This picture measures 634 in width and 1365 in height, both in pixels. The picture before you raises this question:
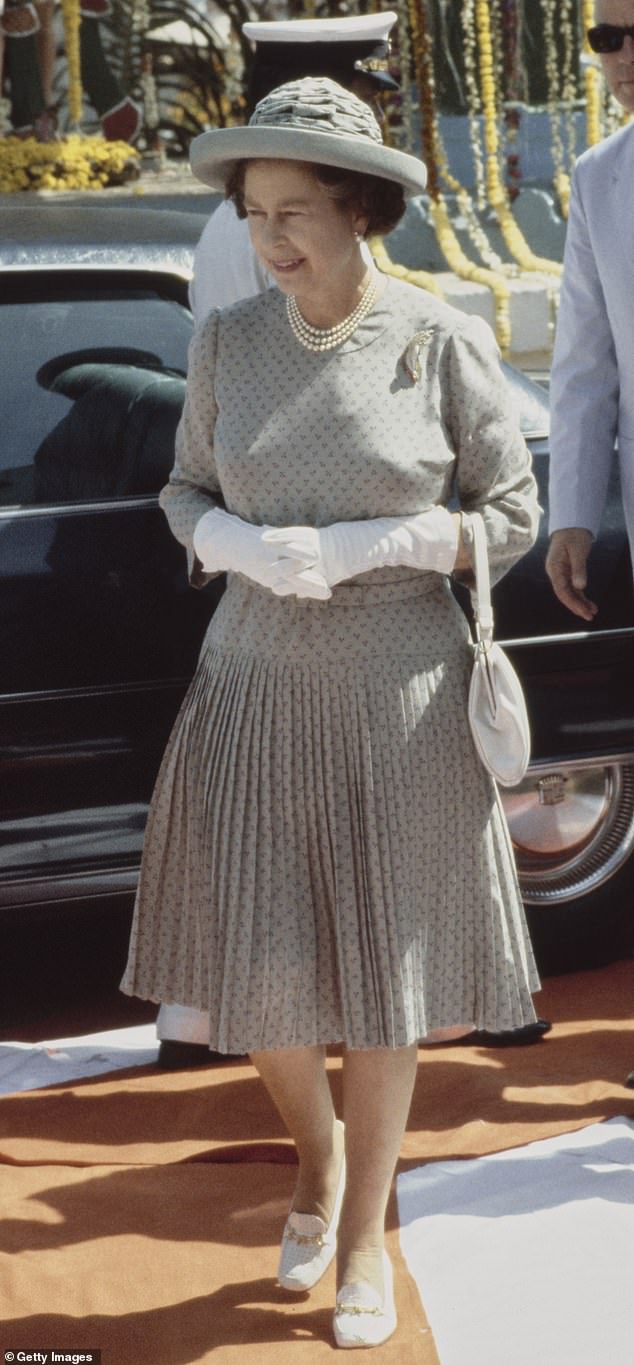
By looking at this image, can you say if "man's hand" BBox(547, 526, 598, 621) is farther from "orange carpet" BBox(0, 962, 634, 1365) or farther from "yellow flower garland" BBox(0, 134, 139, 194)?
"yellow flower garland" BBox(0, 134, 139, 194)

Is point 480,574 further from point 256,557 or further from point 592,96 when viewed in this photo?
point 592,96

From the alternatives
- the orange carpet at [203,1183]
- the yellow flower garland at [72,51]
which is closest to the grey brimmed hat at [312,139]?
the orange carpet at [203,1183]

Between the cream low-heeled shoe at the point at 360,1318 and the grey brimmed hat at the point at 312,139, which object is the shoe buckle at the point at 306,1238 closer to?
the cream low-heeled shoe at the point at 360,1318

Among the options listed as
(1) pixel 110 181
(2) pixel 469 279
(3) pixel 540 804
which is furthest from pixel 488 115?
(3) pixel 540 804

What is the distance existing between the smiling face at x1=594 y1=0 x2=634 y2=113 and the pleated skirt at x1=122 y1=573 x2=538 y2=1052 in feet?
2.66

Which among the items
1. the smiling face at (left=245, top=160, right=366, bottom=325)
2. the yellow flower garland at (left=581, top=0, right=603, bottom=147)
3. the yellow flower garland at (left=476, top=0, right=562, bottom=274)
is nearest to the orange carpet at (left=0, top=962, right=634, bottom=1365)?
the smiling face at (left=245, top=160, right=366, bottom=325)

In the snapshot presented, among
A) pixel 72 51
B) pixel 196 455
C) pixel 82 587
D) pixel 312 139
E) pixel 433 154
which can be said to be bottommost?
pixel 82 587

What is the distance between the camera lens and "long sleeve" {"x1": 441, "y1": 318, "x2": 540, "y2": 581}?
2.40 m

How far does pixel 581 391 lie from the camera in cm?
292

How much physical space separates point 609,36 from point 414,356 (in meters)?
0.62

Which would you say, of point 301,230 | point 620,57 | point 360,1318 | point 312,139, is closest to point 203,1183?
point 360,1318

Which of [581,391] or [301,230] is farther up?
[301,230]

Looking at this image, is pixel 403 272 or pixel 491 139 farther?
pixel 491 139

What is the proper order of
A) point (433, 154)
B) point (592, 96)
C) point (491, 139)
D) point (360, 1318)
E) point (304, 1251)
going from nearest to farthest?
point (360, 1318) → point (304, 1251) → point (433, 154) → point (491, 139) → point (592, 96)
